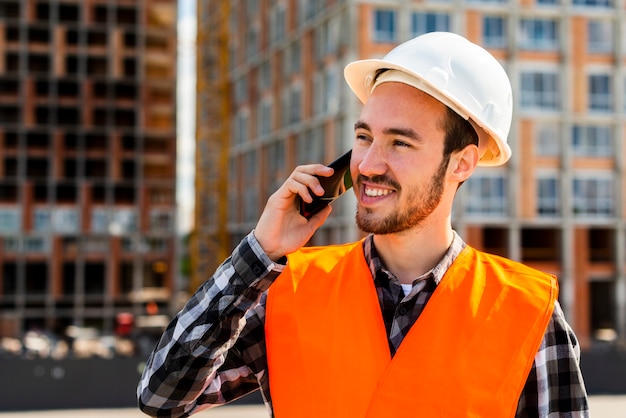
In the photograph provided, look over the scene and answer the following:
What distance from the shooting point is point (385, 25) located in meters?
40.2

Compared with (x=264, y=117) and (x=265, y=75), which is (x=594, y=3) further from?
(x=264, y=117)

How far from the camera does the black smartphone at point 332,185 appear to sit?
262 cm

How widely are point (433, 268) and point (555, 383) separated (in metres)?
0.49

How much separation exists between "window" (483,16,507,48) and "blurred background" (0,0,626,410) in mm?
98

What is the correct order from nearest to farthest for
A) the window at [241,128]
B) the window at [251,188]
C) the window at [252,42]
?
the window at [251,188], the window at [252,42], the window at [241,128]

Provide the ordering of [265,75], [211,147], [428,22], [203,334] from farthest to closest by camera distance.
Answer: [211,147], [265,75], [428,22], [203,334]

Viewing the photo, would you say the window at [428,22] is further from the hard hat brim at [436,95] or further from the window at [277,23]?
the hard hat brim at [436,95]

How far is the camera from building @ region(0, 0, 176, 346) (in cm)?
5722

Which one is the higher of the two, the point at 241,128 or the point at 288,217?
the point at 241,128

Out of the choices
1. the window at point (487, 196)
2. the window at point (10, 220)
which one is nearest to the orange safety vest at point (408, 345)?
the window at point (487, 196)

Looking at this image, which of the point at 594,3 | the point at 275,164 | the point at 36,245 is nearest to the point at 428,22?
the point at 594,3

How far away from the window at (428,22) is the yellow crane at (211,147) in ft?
68.7

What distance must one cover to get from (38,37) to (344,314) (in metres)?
60.3

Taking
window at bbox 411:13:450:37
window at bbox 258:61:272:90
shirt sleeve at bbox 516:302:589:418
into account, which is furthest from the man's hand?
window at bbox 258:61:272:90
